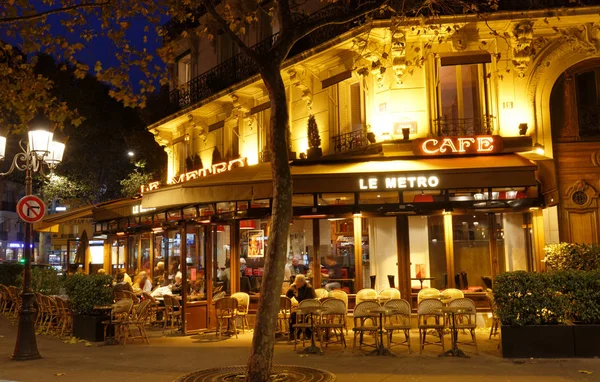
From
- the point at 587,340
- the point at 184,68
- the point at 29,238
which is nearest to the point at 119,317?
the point at 29,238

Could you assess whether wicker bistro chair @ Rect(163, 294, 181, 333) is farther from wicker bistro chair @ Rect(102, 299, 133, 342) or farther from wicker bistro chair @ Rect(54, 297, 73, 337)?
wicker bistro chair @ Rect(54, 297, 73, 337)

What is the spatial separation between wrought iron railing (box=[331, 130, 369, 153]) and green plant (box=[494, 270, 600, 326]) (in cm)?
553

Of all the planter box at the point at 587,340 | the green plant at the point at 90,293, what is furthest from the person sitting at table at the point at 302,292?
the planter box at the point at 587,340

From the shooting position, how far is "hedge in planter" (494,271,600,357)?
9742 millimetres

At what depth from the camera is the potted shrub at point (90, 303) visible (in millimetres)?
13609

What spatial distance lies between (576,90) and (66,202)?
27361mm

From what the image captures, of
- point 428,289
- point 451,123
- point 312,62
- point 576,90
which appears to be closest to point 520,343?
point 428,289

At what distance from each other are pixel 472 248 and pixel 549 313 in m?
4.04

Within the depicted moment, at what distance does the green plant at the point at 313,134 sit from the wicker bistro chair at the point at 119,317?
19.1ft

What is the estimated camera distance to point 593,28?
44.9 ft

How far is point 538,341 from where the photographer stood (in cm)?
982

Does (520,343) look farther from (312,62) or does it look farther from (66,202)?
(66,202)

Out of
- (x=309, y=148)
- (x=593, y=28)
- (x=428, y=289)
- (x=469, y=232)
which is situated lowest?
(x=428, y=289)

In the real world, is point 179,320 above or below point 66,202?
below
